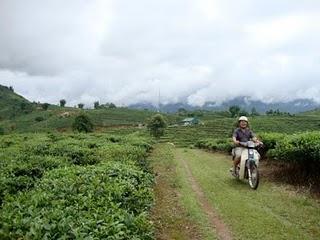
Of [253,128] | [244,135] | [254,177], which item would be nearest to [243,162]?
[254,177]

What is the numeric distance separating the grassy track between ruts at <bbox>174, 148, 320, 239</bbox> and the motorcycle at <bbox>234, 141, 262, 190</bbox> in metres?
0.33

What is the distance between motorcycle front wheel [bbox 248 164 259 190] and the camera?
15930 millimetres

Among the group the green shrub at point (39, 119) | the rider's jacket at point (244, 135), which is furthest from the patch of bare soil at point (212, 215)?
the green shrub at point (39, 119)

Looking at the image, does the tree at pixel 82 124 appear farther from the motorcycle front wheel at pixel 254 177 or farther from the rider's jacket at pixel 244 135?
the motorcycle front wheel at pixel 254 177

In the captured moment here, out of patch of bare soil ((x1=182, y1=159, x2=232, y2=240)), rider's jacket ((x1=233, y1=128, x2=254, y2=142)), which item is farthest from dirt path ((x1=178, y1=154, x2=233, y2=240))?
rider's jacket ((x1=233, y1=128, x2=254, y2=142))

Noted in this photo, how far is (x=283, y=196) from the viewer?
588 inches

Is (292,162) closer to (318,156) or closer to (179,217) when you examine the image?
(318,156)

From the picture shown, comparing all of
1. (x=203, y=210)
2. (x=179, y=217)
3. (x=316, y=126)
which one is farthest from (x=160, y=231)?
(x=316, y=126)

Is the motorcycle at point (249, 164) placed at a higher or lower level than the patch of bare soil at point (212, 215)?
higher

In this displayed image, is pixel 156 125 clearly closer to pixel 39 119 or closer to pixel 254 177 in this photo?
pixel 254 177

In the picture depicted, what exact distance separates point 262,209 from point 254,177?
10.5ft

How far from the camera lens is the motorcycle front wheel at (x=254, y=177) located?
52.3 feet

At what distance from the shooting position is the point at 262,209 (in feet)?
42.7

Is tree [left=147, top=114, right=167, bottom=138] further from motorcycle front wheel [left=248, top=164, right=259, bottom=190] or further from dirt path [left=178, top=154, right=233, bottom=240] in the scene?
motorcycle front wheel [left=248, top=164, right=259, bottom=190]
